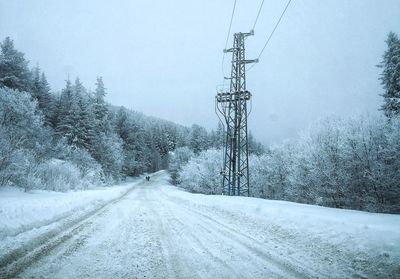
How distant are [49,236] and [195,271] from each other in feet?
13.4

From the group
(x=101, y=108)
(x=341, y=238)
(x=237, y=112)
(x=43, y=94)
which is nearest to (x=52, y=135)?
(x=101, y=108)

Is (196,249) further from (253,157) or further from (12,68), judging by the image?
(12,68)

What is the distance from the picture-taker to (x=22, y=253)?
4.50m

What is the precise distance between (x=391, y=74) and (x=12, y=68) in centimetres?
5553

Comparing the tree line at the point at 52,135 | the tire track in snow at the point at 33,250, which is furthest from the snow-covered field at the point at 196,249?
the tree line at the point at 52,135

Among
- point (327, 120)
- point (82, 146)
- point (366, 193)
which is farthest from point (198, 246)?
point (82, 146)

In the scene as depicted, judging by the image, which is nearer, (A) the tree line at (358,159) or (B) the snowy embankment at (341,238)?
(B) the snowy embankment at (341,238)

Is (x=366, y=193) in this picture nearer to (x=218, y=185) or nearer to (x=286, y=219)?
(x=286, y=219)

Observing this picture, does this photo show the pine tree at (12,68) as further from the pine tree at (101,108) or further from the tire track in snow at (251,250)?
the tire track in snow at (251,250)

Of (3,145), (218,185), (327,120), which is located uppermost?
(327,120)

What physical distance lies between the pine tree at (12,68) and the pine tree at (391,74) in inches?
2076

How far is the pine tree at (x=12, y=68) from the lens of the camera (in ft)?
133

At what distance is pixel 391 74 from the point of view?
25.4 meters

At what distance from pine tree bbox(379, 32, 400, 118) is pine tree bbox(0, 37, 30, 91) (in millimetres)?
52726
